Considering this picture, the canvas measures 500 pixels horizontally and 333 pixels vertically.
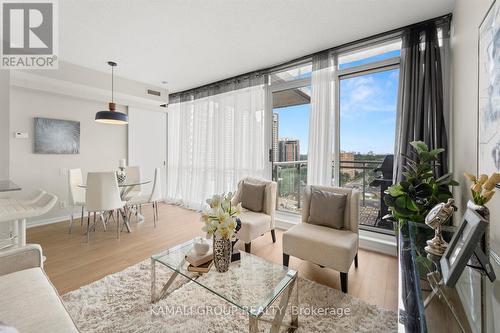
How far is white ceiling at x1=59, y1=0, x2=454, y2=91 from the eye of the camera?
230 centimetres

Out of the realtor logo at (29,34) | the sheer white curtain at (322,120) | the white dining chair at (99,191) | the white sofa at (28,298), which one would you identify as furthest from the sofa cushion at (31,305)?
the sheer white curtain at (322,120)

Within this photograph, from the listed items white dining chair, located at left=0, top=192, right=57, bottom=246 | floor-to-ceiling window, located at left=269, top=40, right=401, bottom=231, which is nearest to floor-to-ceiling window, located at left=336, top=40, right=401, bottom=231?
floor-to-ceiling window, located at left=269, top=40, right=401, bottom=231

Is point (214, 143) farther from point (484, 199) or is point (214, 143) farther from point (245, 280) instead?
point (484, 199)

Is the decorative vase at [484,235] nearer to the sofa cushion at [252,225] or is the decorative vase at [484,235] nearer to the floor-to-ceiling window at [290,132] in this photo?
the sofa cushion at [252,225]

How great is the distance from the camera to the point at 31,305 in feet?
3.58

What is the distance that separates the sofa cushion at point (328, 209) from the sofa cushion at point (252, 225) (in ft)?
1.94

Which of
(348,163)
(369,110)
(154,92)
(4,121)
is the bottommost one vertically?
(348,163)

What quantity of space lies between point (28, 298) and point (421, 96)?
368 centimetres

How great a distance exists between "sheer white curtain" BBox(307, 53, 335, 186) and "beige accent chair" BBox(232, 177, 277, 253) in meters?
0.73

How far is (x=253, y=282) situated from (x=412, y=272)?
36.9 inches

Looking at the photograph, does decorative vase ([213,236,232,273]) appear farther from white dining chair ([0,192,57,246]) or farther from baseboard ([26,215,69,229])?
baseboard ([26,215,69,229])

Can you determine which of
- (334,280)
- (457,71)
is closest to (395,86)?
(457,71)

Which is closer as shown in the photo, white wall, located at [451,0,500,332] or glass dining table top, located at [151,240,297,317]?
white wall, located at [451,0,500,332]

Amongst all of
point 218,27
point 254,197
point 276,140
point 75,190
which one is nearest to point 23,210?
point 75,190
